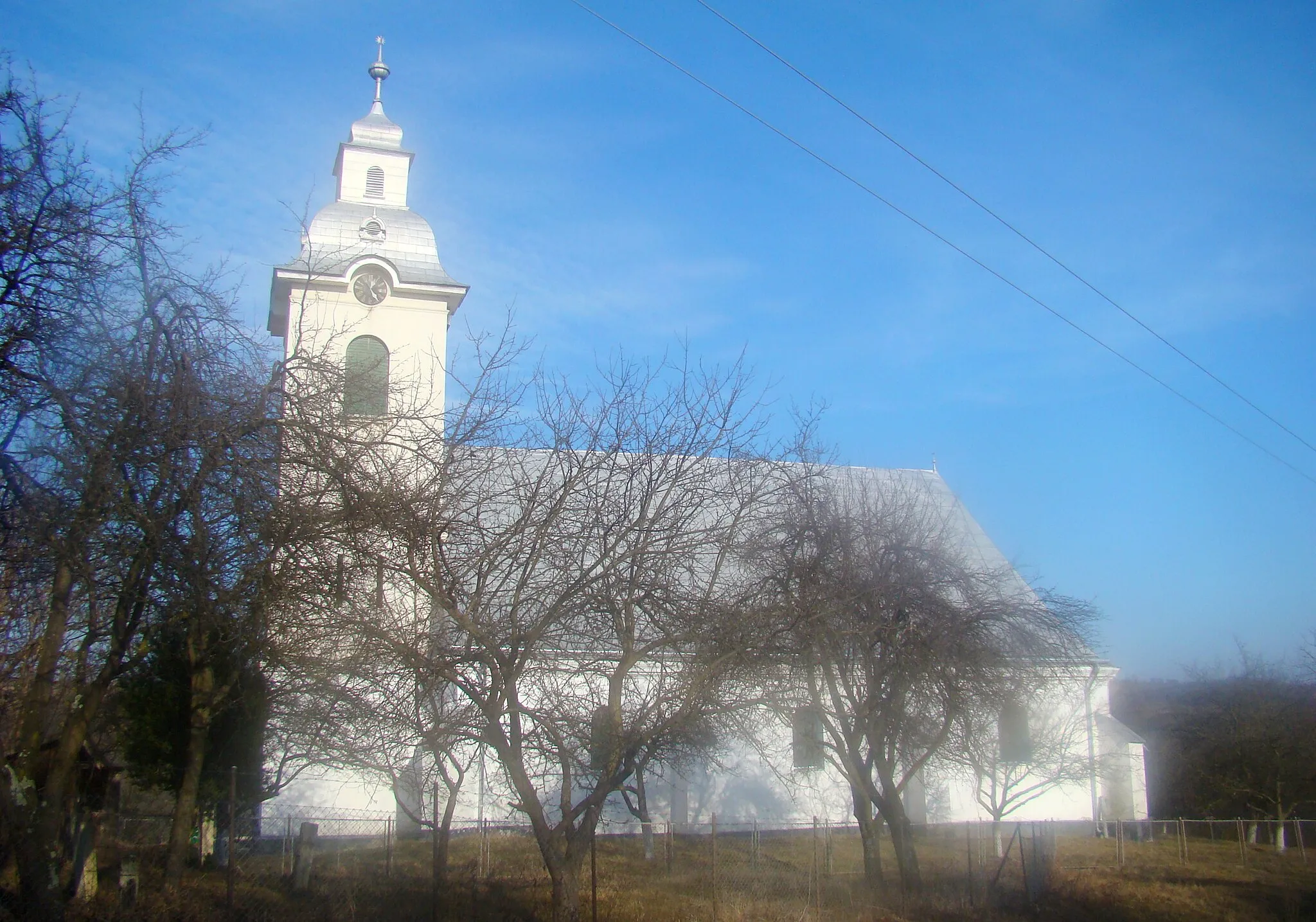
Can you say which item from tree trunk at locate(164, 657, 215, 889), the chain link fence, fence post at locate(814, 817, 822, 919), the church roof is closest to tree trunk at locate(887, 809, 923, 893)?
the chain link fence

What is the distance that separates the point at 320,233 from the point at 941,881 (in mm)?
19922

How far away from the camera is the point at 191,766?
37.4 feet

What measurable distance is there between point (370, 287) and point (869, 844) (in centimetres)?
1800

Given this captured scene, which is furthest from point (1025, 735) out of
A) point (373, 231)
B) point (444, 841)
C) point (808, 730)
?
point (373, 231)

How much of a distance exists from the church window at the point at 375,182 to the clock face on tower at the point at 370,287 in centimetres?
256

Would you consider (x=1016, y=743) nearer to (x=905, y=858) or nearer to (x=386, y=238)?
(x=905, y=858)

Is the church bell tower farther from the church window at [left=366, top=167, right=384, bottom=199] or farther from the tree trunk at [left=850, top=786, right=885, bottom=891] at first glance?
the tree trunk at [left=850, top=786, right=885, bottom=891]

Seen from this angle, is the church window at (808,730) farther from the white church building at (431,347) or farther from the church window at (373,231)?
the church window at (373,231)

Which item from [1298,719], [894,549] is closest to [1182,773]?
[1298,719]

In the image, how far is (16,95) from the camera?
777 centimetres

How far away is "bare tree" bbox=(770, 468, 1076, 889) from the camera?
14828mm

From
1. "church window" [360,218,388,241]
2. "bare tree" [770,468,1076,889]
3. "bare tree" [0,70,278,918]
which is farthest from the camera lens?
"church window" [360,218,388,241]

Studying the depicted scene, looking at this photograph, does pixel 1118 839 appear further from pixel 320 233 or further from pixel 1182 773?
pixel 320 233

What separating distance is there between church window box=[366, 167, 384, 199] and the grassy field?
16.5 m
